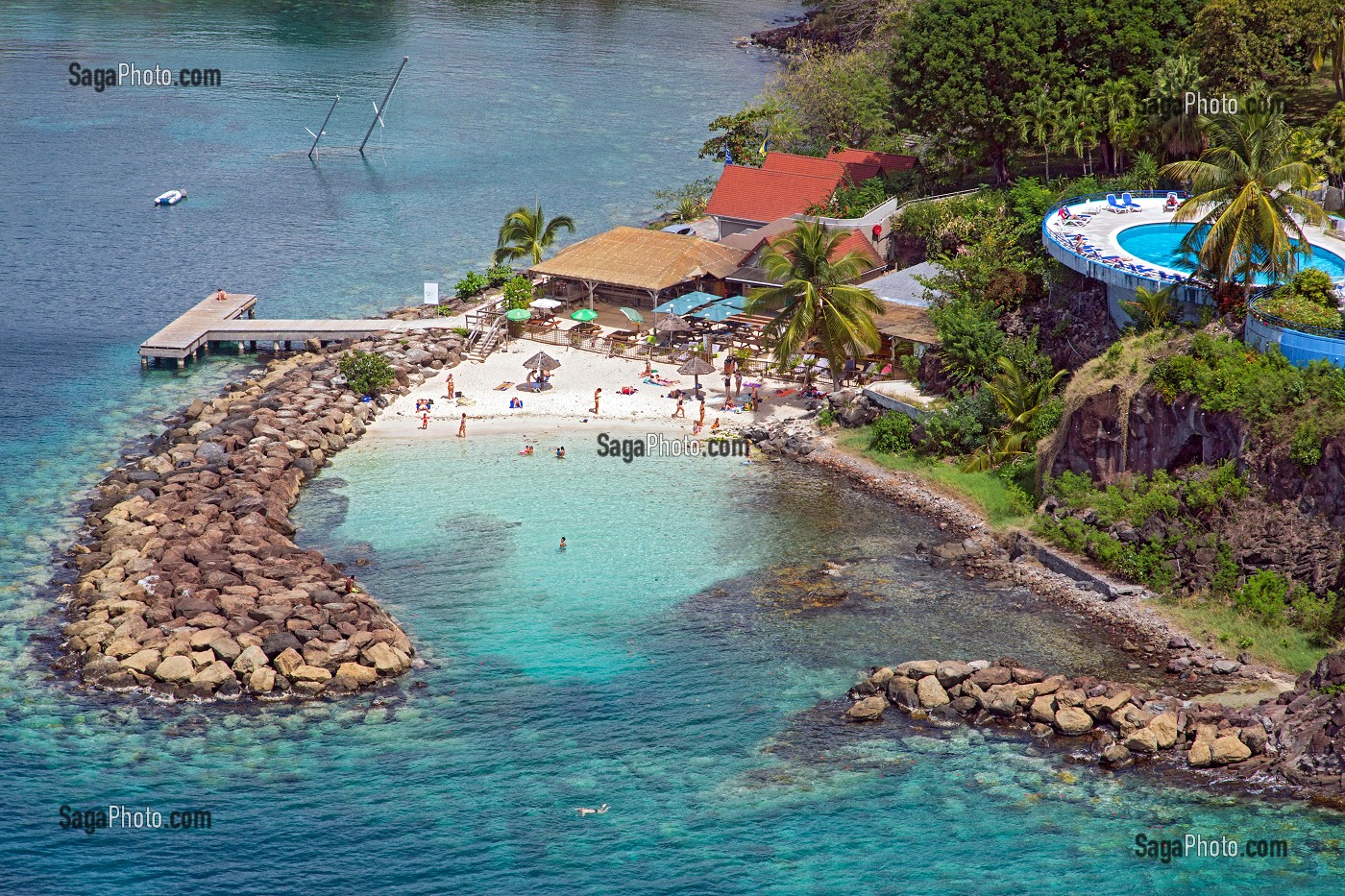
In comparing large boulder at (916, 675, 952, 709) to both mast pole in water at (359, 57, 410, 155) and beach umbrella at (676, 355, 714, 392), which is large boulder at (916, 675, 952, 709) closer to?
beach umbrella at (676, 355, 714, 392)

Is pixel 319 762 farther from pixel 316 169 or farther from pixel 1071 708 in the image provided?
pixel 316 169

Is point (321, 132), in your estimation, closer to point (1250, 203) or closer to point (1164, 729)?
point (1250, 203)

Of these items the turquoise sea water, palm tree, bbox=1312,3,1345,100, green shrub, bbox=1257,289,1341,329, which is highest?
palm tree, bbox=1312,3,1345,100

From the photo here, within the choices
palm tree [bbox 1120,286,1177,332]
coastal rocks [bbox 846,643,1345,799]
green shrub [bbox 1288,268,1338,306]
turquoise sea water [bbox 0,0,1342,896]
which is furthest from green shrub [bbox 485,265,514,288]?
green shrub [bbox 1288,268,1338,306]

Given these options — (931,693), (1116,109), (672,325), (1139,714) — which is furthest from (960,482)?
(1116,109)

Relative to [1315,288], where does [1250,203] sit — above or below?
above

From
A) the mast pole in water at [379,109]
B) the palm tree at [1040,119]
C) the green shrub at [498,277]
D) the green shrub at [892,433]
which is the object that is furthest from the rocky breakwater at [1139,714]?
the mast pole in water at [379,109]
